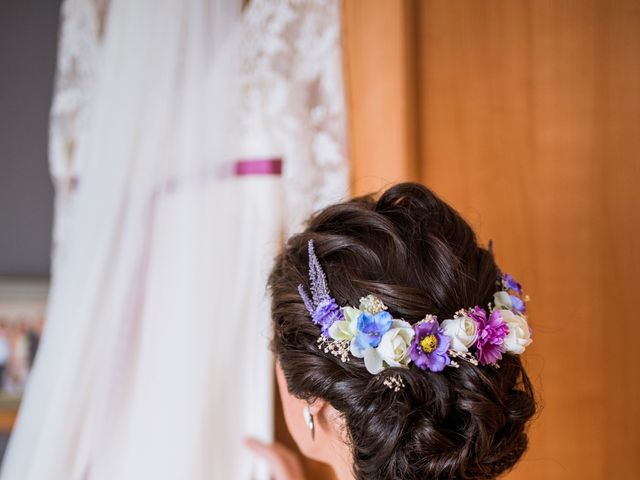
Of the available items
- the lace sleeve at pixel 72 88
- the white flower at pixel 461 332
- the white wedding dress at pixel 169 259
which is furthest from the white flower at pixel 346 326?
the lace sleeve at pixel 72 88

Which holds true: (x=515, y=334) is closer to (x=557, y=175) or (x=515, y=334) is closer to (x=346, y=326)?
(x=346, y=326)

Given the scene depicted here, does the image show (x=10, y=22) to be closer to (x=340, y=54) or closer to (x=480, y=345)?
(x=340, y=54)

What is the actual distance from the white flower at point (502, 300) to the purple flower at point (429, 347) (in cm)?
13

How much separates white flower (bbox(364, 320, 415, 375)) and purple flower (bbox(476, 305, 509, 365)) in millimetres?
88

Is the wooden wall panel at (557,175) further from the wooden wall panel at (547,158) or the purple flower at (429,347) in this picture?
the purple flower at (429,347)

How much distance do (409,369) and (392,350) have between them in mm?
42

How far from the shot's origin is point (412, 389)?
63cm

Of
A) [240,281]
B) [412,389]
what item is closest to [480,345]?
[412,389]

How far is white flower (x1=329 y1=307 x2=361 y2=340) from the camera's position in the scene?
64 cm

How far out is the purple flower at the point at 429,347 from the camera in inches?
24.5

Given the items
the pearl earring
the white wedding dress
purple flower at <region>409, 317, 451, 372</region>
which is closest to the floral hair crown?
purple flower at <region>409, 317, 451, 372</region>

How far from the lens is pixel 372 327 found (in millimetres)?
624

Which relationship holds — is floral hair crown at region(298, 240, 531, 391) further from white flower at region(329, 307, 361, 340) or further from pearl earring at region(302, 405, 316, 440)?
pearl earring at region(302, 405, 316, 440)

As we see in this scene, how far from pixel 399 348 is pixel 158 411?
1.71ft
